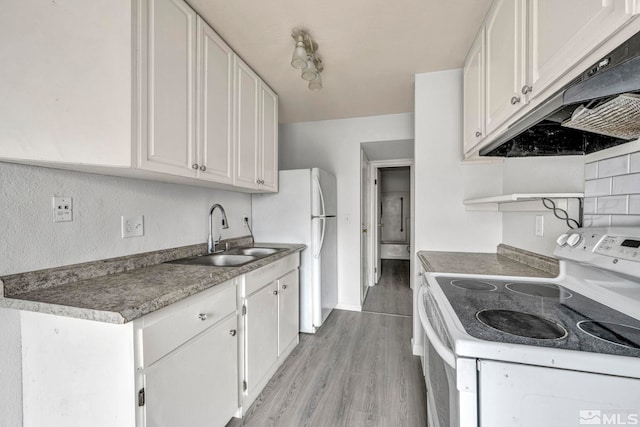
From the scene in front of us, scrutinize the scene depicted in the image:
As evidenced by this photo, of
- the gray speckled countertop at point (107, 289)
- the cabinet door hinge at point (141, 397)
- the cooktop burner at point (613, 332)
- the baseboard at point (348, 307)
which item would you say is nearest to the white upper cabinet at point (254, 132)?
the gray speckled countertop at point (107, 289)

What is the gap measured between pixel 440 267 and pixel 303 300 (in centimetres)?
144

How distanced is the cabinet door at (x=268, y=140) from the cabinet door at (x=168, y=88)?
76 centimetres

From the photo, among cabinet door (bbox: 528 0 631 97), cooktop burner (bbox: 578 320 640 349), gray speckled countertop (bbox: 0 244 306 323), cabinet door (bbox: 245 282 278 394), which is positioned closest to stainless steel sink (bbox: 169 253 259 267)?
cabinet door (bbox: 245 282 278 394)

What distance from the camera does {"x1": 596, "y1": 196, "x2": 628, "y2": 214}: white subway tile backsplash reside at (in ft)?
3.14

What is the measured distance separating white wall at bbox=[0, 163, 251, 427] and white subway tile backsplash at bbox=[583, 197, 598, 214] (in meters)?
2.21

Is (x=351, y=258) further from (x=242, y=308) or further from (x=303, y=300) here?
(x=242, y=308)

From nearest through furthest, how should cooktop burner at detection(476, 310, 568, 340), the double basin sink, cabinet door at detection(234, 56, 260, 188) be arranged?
1. cooktop burner at detection(476, 310, 568, 340)
2. the double basin sink
3. cabinet door at detection(234, 56, 260, 188)

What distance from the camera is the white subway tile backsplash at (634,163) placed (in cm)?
91

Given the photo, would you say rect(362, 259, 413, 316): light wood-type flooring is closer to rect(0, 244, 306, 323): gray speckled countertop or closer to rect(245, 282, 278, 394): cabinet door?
rect(245, 282, 278, 394): cabinet door

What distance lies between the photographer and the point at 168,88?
1.24m

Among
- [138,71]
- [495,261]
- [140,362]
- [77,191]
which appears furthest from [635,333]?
[77,191]

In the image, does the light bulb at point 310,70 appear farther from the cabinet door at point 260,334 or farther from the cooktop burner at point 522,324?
the cooktop burner at point 522,324

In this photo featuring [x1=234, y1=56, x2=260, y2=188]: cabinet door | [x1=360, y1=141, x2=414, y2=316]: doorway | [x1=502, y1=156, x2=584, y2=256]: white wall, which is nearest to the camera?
[x1=502, y1=156, x2=584, y2=256]: white wall

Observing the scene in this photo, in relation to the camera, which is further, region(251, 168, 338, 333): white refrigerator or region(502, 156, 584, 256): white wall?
region(251, 168, 338, 333): white refrigerator
